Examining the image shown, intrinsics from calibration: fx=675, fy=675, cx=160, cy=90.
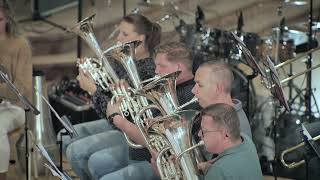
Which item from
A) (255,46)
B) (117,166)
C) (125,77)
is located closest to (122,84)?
(125,77)

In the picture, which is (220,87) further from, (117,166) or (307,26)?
(307,26)

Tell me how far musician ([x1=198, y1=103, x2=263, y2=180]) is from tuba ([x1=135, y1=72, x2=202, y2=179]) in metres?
0.14

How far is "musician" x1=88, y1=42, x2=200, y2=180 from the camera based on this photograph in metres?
4.05

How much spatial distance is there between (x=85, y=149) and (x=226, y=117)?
1.56 meters

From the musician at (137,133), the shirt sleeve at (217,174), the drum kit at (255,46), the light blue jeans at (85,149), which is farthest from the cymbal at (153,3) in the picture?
the shirt sleeve at (217,174)

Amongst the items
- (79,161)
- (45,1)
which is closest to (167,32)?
(45,1)

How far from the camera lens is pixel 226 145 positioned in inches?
128

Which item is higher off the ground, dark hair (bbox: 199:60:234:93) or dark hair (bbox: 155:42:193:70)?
dark hair (bbox: 155:42:193:70)

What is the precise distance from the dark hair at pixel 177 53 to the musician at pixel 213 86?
34 cm

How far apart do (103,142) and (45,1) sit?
14.1 ft

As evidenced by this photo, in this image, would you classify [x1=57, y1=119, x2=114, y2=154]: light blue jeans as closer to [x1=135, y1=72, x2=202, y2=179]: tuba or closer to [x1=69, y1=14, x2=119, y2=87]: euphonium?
[x1=69, y1=14, x2=119, y2=87]: euphonium

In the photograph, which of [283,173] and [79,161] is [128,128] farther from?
[283,173]

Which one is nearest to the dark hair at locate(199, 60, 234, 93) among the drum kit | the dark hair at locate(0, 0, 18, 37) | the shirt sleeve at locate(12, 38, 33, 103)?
the shirt sleeve at locate(12, 38, 33, 103)

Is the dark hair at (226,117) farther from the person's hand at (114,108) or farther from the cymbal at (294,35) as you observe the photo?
the cymbal at (294,35)
